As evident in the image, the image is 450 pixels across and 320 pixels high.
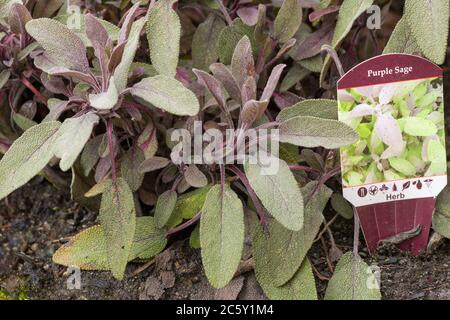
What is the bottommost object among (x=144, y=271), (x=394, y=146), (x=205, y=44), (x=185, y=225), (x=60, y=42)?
(x=144, y=271)

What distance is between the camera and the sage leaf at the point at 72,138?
1.00 metres

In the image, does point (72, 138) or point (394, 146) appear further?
point (394, 146)

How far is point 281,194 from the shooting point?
1.07 m

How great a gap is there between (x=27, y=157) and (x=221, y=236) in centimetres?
33

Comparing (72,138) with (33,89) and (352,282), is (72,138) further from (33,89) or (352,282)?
(352,282)

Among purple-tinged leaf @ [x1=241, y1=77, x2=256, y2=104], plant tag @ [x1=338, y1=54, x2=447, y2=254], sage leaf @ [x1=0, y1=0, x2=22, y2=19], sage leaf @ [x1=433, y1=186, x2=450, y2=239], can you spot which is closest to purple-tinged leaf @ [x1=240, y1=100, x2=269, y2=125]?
purple-tinged leaf @ [x1=241, y1=77, x2=256, y2=104]

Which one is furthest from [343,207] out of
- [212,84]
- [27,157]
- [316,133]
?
[27,157]

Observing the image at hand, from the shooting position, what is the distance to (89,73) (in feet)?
3.88

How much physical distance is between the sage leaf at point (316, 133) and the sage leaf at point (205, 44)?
32cm

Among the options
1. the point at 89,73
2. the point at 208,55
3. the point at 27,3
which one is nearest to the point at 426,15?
the point at 208,55

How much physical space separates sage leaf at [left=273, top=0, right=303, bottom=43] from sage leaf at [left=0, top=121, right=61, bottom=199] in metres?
0.45

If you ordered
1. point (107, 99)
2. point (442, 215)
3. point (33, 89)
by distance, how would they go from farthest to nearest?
point (33, 89)
point (442, 215)
point (107, 99)

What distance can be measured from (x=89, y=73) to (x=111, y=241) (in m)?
0.28

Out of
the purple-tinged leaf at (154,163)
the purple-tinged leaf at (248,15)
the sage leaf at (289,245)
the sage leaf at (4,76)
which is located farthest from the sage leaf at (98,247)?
the purple-tinged leaf at (248,15)
